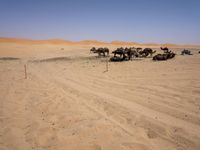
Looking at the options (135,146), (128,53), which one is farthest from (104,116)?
(128,53)

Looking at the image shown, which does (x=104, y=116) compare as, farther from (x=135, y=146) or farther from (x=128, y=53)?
(x=128, y=53)

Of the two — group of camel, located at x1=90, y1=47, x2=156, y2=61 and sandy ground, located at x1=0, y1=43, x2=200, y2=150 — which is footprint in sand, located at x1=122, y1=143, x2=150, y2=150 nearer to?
sandy ground, located at x1=0, y1=43, x2=200, y2=150

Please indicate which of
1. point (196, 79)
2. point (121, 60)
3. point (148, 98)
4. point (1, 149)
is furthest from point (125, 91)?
point (121, 60)

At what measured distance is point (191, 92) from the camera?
9.32 metres

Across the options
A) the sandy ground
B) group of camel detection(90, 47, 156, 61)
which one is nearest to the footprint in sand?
the sandy ground

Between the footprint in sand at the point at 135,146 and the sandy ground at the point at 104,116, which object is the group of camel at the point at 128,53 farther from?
the footprint in sand at the point at 135,146

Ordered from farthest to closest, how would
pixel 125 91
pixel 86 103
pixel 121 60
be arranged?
pixel 121 60
pixel 125 91
pixel 86 103

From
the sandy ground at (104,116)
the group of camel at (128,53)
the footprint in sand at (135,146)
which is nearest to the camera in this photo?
the footprint in sand at (135,146)

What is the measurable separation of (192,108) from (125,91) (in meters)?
3.24

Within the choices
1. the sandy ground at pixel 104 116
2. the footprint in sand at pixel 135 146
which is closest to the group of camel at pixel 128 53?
the sandy ground at pixel 104 116

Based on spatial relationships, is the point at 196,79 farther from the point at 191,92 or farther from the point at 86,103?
the point at 86,103

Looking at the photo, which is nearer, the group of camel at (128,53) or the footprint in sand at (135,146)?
the footprint in sand at (135,146)

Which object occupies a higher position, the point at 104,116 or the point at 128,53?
the point at 128,53

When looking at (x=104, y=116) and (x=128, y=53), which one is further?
(x=128, y=53)
